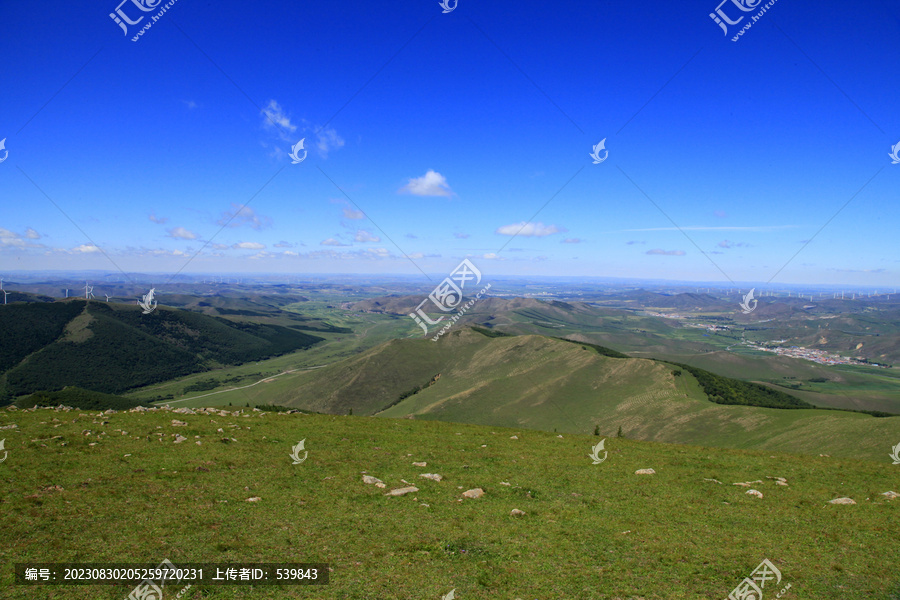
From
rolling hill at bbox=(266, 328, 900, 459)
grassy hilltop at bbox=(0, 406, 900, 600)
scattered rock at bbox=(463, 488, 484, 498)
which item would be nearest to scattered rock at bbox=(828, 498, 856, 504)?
grassy hilltop at bbox=(0, 406, 900, 600)

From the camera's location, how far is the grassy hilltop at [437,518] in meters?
11.6

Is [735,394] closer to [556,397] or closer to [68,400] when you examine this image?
[556,397]

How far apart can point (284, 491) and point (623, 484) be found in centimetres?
1621

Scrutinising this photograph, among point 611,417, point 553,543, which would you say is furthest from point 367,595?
point 611,417

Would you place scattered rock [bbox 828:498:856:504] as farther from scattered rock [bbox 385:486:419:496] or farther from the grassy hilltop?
scattered rock [bbox 385:486:419:496]

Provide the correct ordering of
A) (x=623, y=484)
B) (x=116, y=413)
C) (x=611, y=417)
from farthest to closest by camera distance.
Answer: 1. (x=611, y=417)
2. (x=116, y=413)
3. (x=623, y=484)

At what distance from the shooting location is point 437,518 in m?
15.4

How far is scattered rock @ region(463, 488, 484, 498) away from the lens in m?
18.0

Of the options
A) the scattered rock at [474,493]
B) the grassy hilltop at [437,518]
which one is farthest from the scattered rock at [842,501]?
the scattered rock at [474,493]

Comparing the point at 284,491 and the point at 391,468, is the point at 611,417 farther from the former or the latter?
the point at 284,491

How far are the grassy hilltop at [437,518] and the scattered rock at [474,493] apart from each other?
1.39ft

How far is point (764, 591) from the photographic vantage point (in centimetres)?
1137

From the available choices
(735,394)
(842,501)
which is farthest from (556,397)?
(842,501)

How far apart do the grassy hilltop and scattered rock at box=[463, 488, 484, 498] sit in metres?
0.42
